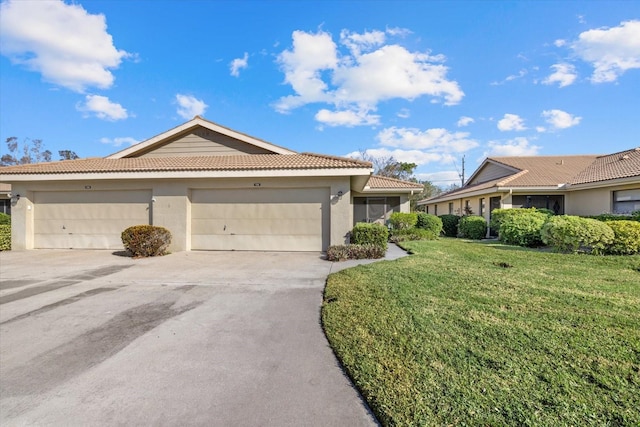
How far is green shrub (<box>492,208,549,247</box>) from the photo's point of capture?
12023 mm

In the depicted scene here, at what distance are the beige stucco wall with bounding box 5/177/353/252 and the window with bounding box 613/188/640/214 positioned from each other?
11952 millimetres

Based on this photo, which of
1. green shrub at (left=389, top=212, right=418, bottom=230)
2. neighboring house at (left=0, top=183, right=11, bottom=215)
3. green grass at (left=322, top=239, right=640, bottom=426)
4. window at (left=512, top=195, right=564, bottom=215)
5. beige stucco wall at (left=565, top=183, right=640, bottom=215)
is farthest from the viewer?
neighboring house at (left=0, top=183, right=11, bottom=215)

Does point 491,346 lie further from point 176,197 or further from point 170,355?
point 176,197

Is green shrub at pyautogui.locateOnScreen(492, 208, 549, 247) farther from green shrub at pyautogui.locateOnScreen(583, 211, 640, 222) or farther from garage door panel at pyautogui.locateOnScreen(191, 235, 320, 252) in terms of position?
garage door panel at pyautogui.locateOnScreen(191, 235, 320, 252)

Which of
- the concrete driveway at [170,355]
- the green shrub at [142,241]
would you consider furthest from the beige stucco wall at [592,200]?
the green shrub at [142,241]

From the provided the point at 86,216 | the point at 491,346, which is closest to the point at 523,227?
the point at 491,346

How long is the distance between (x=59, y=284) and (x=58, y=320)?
8.81ft

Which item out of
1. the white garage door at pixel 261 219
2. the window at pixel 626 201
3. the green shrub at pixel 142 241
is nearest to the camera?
the green shrub at pixel 142 241

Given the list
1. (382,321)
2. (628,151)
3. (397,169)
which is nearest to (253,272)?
(382,321)

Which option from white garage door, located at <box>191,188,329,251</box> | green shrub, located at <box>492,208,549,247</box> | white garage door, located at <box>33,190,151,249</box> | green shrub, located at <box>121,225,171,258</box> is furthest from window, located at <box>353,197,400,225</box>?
green shrub, located at <box>121,225,171,258</box>

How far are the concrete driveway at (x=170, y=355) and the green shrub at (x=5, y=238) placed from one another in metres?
6.90

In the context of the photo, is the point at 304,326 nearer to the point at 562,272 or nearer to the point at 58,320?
the point at 58,320

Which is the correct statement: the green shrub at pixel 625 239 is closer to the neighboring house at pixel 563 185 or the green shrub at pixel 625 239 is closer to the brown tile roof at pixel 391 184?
the neighboring house at pixel 563 185

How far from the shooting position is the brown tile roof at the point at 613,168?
43.9ft
